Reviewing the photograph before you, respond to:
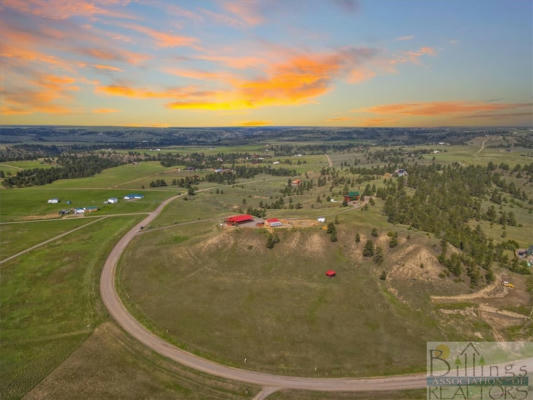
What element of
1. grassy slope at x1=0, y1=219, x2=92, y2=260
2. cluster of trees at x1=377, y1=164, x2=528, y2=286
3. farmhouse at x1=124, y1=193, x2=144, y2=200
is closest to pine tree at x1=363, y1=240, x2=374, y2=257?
cluster of trees at x1=377, y1=164, x2=528, y2=286

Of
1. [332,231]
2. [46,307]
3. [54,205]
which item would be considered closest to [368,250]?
[332,231]

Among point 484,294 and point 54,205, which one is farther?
point 54,205

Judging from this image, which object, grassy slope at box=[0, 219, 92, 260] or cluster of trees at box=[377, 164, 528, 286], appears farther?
grassy slope at box=[0, 219, 92, 260]

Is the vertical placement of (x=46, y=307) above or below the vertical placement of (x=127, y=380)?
above

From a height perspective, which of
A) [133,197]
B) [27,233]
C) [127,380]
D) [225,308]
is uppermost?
[133,197]

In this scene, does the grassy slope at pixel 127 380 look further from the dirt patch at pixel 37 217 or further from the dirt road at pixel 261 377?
the dirt patch at pixel 37 217

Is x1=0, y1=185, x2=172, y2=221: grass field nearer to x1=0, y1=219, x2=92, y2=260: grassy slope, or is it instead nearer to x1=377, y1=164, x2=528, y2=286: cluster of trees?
x1=0, y1=219, x2=92, y2=260: grassy slope

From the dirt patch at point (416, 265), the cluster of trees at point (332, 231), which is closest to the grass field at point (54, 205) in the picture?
the cluster of trees at point (332, 231)

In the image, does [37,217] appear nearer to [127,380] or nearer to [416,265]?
[127,380]

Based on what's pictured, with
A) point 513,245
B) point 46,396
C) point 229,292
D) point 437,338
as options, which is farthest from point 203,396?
point 513,245

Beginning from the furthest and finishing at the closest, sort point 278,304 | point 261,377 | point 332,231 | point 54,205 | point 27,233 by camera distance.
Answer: point 54,205 → point 27,233 → point 332,231 → point 278,304 → point 261,377

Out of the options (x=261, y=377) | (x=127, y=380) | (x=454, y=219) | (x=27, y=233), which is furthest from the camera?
(x=454, y=219)
